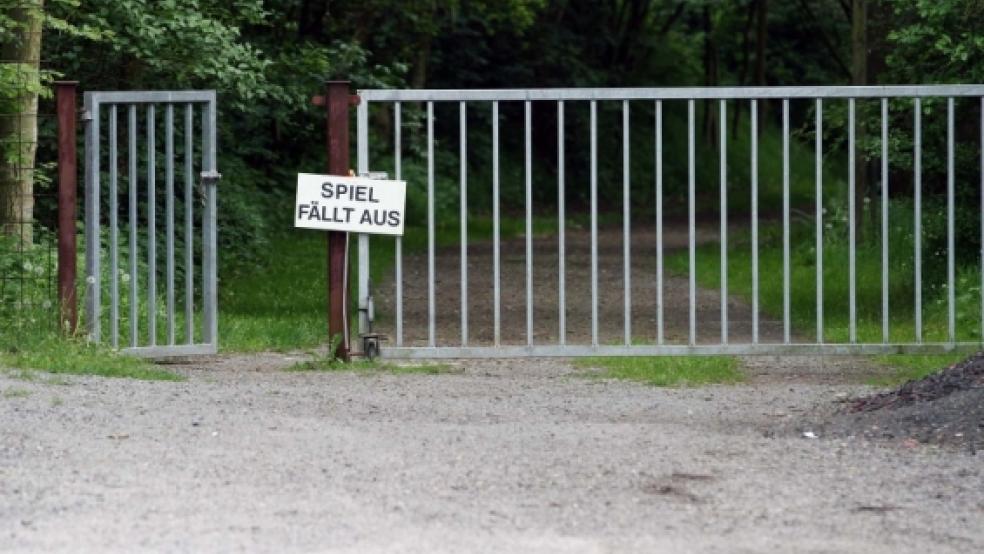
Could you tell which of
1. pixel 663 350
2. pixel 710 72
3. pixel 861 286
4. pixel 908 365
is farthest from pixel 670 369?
pixel 710 72

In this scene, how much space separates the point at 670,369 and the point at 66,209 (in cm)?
410

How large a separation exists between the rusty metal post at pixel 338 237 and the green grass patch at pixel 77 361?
118cm

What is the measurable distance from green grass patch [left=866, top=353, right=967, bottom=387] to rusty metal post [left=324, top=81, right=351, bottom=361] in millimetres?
3375

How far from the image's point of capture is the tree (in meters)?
14.0

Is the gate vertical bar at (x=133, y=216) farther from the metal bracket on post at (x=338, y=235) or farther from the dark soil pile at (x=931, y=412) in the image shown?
the dark soil pile at (x=931, y=412)

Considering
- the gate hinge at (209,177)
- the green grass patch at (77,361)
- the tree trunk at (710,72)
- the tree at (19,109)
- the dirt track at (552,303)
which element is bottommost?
the green grass patch at (77,361)

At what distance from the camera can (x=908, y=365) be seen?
13109 millimetres

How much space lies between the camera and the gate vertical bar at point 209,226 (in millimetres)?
12672

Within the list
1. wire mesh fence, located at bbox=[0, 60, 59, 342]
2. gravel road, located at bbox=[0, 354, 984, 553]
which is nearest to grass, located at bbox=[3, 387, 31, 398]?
gravel road, located at bbox=[0, 354, 984, 553]

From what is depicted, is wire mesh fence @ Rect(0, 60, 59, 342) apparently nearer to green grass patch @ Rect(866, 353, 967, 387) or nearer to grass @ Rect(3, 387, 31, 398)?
grass @ Rect(3, 387, 31, 398)

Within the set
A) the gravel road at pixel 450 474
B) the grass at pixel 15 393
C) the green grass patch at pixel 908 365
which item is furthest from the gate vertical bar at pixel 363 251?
the green grass patch at pixel 908 365

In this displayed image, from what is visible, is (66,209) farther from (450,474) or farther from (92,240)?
(450,474)

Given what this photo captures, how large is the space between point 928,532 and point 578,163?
42911mm

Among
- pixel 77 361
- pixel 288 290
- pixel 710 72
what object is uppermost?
pixel 710 72
